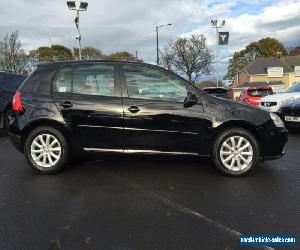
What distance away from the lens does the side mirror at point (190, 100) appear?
576 cm

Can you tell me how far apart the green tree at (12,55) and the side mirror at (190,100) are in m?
49.0

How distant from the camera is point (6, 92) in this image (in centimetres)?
1080

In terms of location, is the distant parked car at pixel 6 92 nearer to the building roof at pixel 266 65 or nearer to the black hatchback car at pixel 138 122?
the black hatchback car at pixel 138 122

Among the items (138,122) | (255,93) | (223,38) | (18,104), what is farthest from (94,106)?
(223,38)

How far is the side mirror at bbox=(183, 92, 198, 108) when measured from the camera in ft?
18.9

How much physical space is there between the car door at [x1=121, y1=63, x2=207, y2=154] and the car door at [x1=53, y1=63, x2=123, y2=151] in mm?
151

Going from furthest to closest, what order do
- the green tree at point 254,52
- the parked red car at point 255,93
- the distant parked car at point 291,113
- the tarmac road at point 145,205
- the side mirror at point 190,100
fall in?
the green tree at point 254,52 → the parked red car at point 255,93 → the distant parked car at point 291,113 → the side mirror at point 190,100 → the tarmac road at point 145,205

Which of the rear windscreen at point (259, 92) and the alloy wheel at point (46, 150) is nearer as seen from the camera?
the alloy wheel at point (46, 150)

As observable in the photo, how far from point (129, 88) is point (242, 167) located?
6.72ft

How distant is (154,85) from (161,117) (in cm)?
51

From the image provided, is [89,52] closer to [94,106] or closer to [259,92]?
[259,92]

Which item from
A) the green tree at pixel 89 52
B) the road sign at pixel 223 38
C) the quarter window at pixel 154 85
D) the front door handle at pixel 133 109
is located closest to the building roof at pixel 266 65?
the green tree at pixel 89 52

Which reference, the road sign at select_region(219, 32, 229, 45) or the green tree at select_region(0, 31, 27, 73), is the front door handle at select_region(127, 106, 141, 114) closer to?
the road sign at select_region(219, 32, 229, 45)

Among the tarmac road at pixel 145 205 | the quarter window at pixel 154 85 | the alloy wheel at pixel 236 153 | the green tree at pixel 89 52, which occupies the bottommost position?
the tarmac road at pixel 145 205
